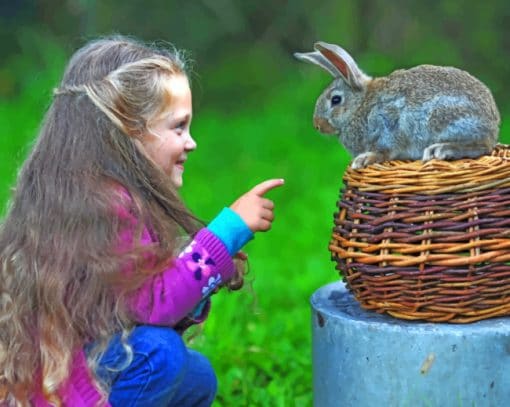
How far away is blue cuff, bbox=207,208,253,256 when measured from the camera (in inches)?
113

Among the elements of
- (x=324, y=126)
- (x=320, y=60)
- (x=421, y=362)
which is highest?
(x=320, y=60)

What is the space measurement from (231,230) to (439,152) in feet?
1.93

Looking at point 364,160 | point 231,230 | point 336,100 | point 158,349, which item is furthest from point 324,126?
point 158,349

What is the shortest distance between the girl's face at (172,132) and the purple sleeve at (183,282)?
274mm

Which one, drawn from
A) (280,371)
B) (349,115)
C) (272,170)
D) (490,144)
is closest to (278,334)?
(280,371)

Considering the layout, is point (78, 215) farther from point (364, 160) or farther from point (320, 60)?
point (320, 60)

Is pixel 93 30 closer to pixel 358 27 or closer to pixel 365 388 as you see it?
pixel 358 27

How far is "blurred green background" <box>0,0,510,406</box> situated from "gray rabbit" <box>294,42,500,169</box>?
179 cm

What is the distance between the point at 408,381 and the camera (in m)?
2.82

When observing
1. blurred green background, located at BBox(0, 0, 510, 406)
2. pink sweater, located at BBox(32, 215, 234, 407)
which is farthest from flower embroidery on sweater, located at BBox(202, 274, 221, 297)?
blurred green background, located at BBox(0, 0, 510, 406)

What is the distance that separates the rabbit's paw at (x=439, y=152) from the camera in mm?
2826

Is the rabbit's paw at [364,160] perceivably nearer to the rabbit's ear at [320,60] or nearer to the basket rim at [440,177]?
the basket rim at [440,177]

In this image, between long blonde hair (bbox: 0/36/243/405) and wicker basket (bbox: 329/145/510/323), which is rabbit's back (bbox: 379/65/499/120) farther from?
long blonde hair (bbox: 0/36/243/405)

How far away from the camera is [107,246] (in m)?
2.80
